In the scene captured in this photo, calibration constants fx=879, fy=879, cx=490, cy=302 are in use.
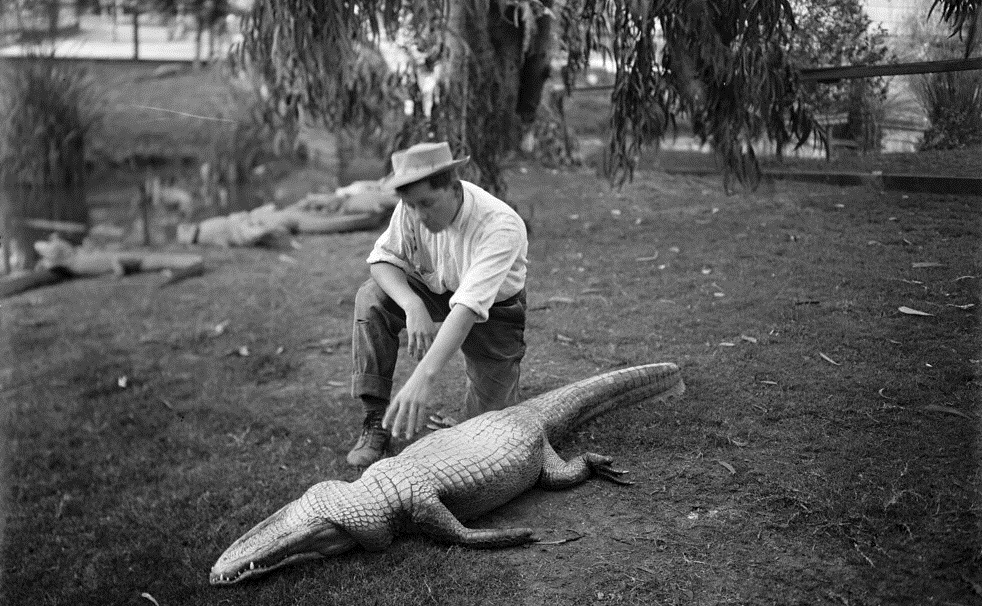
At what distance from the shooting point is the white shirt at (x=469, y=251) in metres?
2.79

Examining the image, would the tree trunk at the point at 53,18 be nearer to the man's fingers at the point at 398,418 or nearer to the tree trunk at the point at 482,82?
the tree trunk at the point at 482,82

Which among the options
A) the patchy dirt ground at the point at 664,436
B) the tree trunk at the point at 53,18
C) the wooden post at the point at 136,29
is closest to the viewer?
the patchy dirt ground at the point at 664,436

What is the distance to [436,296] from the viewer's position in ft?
10.6

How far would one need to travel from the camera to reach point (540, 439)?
3109mm

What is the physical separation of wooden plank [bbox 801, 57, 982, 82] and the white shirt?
1261 mm

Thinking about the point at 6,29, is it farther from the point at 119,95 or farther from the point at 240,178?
the point at 240,178

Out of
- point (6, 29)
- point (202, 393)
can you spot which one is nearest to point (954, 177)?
point (202, 393)

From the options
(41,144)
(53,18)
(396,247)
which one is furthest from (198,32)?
(396,247)

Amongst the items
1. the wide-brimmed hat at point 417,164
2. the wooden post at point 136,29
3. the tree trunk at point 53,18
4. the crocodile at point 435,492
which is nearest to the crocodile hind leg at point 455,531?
the crocodile at point 435,492

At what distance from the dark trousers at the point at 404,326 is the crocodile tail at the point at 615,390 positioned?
169mm

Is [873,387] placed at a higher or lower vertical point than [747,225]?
lower

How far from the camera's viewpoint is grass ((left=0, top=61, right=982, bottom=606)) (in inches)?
96.7

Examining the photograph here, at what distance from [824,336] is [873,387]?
29cm

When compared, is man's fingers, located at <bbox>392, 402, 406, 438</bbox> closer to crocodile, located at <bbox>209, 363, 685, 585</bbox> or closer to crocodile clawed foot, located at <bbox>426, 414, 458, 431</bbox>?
crocodile, located at <bbox>209, 363, 685, 585</bbox>
